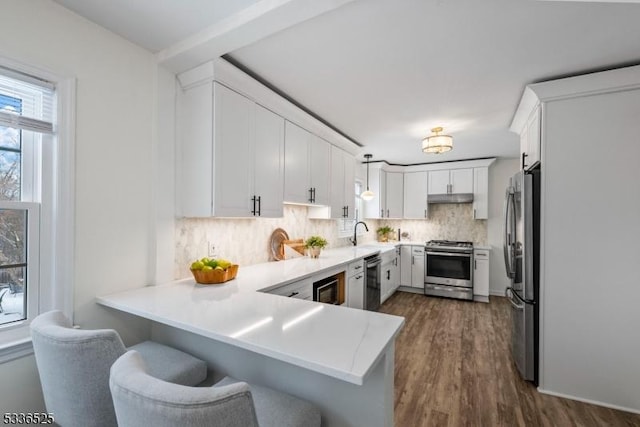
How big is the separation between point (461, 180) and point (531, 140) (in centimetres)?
277

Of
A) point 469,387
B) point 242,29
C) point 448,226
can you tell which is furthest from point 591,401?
point 448,226

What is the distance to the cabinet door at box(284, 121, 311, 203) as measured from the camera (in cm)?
272

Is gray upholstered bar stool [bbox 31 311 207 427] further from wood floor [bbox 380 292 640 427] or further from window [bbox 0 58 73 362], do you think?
wood floor [bbox 380 292 640 427]

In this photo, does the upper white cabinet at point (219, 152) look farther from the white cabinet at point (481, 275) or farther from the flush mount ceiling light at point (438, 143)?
the white cabinet at point (481, 275)

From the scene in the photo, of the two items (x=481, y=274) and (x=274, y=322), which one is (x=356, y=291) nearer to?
(x=274, y=322)

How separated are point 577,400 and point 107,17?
13.3ft

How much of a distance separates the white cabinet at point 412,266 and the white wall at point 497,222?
1.27 meters

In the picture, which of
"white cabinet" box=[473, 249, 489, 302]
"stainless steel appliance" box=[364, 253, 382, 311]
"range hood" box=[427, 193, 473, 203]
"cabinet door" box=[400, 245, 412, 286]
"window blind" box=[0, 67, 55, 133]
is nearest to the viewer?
"window blind" box=[0, 67, 55, 133]

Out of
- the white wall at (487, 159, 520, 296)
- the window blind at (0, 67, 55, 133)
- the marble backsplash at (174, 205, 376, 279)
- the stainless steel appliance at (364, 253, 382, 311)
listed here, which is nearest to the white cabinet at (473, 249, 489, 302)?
the white wall at (487, 159, 520, 296)

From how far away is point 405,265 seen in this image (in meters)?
5.50

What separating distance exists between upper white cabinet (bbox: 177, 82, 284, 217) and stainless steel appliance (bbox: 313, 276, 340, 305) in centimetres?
89

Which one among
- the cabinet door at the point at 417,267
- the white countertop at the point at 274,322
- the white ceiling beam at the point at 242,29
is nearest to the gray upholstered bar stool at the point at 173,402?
the white countertop at the point at 274,322

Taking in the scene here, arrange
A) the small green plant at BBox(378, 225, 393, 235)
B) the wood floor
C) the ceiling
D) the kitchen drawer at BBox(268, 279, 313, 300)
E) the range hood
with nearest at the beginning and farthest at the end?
the ceiling, the wood floor, the kitchen drawer at BBox(268, 279, 313, 300), the range hood, the small green plant at BBox(378, 225, 393, 235)

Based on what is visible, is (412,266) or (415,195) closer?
(412,266)
